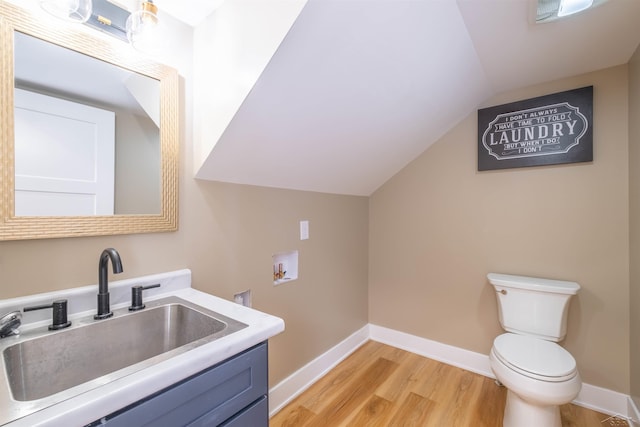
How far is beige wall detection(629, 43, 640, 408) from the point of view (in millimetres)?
1509

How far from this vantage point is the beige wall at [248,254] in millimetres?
1009

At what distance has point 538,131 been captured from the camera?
6.29 ft

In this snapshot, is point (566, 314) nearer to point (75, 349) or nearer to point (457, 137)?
point (457, 137)

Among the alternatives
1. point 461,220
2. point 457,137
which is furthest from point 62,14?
point 461,220

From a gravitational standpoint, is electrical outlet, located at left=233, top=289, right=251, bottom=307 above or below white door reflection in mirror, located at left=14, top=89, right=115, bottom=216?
below

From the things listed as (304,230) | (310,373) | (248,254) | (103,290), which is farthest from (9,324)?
(310,373)

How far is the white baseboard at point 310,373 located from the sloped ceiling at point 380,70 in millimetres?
1275

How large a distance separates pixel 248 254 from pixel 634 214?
2203mm

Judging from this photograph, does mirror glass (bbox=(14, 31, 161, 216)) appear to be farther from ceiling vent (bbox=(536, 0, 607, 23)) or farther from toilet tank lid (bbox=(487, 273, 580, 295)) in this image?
toilet tank lid (bbox=(487, 273, 580, 295))

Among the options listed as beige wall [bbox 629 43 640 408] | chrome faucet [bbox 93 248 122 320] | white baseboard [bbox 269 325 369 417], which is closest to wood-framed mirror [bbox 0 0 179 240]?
chrome faucet [bbox 93 248 122 320]

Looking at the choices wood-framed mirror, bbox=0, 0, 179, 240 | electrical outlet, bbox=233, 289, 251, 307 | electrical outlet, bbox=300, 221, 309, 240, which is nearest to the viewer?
wood-framed mirror, bbox=0, 0, 179, 240

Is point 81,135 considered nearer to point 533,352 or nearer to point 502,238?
point 533,352

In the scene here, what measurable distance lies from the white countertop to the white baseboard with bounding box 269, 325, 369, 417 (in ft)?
3.10

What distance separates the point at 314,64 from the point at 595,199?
1.92 meters
